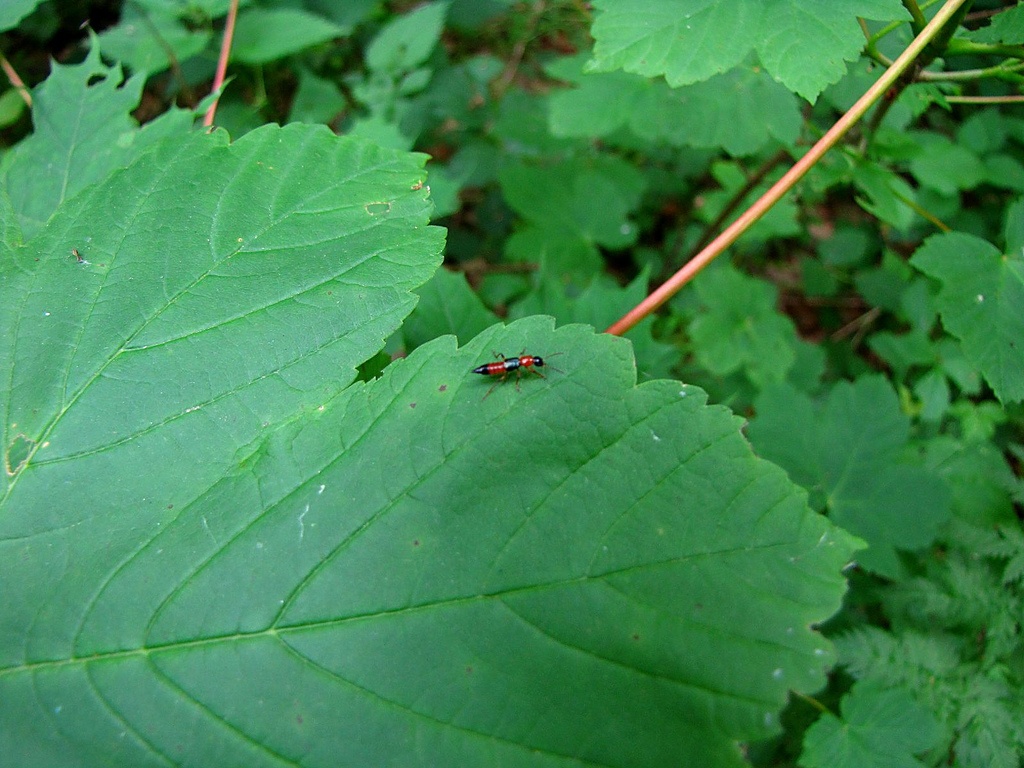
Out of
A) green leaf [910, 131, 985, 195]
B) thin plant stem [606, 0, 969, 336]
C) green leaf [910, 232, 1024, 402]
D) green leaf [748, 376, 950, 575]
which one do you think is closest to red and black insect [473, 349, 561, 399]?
thin plant stem [606, 0, 969, 336]

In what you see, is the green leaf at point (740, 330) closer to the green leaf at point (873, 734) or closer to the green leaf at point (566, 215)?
the green leaf at point (566, 215)

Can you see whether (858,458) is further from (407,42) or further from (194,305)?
(407,42)

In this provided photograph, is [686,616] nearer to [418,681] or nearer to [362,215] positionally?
[418,681]

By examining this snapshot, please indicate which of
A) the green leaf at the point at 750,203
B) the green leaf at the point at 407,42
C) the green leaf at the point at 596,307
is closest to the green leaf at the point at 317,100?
the green leaf at the point at 407,42

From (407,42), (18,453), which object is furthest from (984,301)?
(407,42)

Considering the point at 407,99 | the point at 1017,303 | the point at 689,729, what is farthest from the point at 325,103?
the point at 689,729
